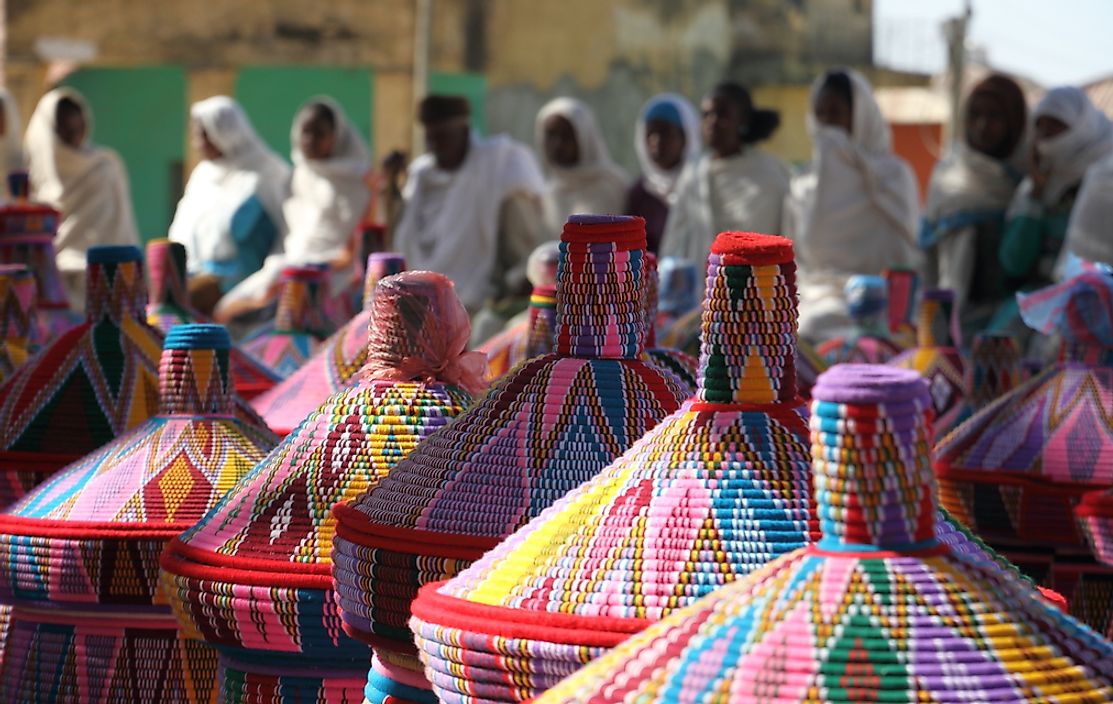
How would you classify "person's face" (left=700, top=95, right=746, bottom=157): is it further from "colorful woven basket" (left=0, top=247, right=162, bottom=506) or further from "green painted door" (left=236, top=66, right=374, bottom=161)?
"green painted door" (left=236, top=66, right=374, bottom=161)

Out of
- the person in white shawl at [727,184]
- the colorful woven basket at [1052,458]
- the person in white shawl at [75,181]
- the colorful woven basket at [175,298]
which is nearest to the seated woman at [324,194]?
the person in white shawl at [75,181]

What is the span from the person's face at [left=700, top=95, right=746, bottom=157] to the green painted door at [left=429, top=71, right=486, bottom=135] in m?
12.5

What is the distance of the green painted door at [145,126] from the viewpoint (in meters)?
24.7

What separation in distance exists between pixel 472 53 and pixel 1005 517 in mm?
21604

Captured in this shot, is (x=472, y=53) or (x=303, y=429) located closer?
(x=303, y=429)

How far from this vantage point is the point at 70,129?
48.2ft

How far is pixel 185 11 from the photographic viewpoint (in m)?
24.1

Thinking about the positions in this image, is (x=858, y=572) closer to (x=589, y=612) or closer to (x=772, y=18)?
(x=589, y=612)

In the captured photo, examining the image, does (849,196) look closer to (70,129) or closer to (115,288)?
(70,129)

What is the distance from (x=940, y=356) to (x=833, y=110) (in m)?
5.27

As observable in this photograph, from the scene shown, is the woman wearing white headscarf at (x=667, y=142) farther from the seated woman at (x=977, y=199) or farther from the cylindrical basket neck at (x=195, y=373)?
the cylindrical basket neck at (x=195, y=373)

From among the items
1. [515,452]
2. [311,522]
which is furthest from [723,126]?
[515,452]

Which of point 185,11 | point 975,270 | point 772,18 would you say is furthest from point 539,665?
point 772,18

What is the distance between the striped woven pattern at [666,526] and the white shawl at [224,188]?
1111 centimetres
